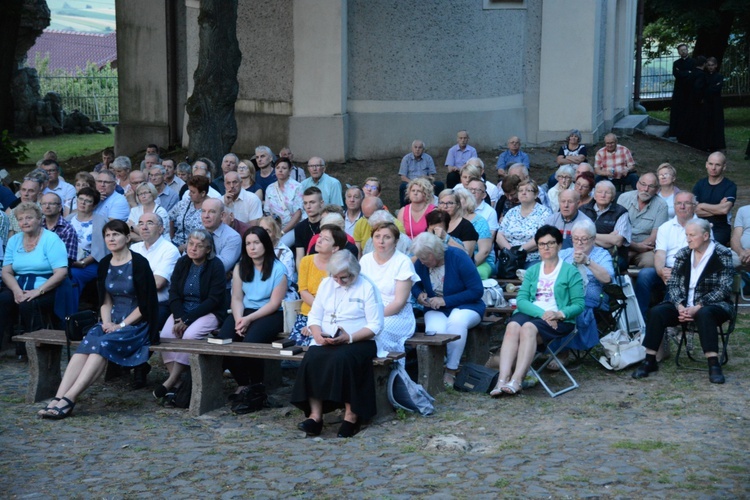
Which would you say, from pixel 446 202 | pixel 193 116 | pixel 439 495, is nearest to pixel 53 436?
pixel 439 495

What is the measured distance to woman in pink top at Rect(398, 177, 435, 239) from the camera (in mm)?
9820

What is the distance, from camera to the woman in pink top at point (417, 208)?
982cm

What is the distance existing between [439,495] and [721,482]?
1.58 m

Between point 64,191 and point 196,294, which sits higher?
point 64,191

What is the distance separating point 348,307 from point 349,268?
29 centimetres

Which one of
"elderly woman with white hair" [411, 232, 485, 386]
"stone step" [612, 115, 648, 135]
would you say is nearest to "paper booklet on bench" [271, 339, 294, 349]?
"elderly woman with white hair" [411, 232, 485, 386]

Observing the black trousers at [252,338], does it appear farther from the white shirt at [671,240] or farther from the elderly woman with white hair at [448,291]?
the white shirt at [671,240]

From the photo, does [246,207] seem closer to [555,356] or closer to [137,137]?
[555,356]

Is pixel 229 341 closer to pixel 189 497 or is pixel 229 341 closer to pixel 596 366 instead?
pixel 189 497

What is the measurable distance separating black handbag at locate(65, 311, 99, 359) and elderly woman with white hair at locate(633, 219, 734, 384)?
4318 mm

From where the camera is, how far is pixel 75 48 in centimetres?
5244

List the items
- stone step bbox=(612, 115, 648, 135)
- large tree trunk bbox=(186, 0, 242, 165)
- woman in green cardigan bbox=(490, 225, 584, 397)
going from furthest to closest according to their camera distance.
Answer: stone step bbox=(612, 115, 648, 135) < large tree trunk bbox=(186, 0, 242, 165) < woman in green cardigan bbox=(490, 225, 584, 397)

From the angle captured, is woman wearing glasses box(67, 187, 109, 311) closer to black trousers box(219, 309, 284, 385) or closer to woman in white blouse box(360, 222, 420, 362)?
black trousers box(219, 309, 284, 385)

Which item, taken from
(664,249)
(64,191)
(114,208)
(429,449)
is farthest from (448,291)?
(64,191)
